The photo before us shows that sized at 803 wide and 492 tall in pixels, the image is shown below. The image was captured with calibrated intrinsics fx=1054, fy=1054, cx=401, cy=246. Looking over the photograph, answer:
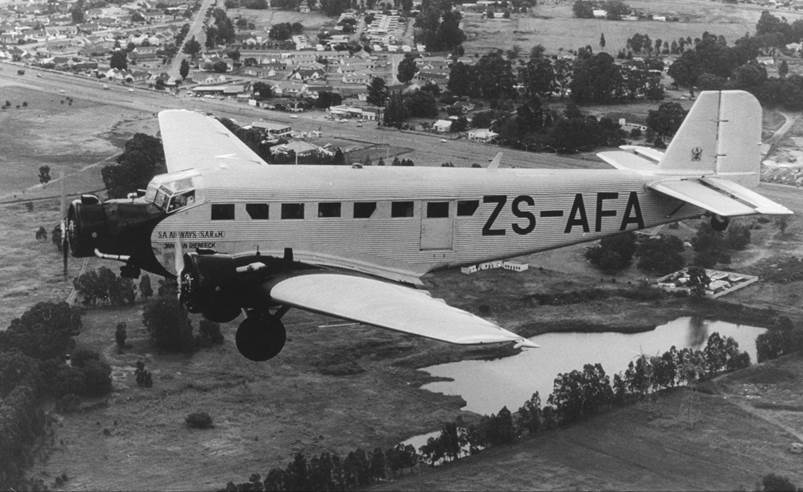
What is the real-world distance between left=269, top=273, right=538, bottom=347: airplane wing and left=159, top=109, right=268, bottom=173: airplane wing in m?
7.75

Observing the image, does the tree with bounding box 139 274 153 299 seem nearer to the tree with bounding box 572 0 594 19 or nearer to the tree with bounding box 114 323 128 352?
the tree with bounding box 114 323 128 352

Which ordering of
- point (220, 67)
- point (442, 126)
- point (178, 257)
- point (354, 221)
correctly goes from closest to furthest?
1. point (178, 257)
2. point (354, 221)
3. point (442, 126)
4. point (220, 67)

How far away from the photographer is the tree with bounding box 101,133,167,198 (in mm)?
76981

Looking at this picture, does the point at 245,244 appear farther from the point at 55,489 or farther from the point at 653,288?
the point at 653,288

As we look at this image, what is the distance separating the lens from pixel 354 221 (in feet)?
118

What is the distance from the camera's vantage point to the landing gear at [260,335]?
33772 mm

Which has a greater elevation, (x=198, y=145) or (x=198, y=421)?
(x=198, y=145)

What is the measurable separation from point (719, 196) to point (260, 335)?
17957 millimetres

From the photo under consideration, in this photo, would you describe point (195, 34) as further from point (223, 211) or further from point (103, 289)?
point (223, 211)

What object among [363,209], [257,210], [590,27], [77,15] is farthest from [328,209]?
[77,15]

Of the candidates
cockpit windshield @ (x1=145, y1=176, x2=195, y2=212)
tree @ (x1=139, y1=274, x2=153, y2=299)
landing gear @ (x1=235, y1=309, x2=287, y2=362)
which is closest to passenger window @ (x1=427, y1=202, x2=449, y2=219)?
landing gear @ (x1=235, y1=309, x2=287, y2=362)

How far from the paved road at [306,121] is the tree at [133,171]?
2143cm

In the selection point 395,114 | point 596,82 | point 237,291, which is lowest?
point 395,114

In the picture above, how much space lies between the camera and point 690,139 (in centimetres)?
4206
